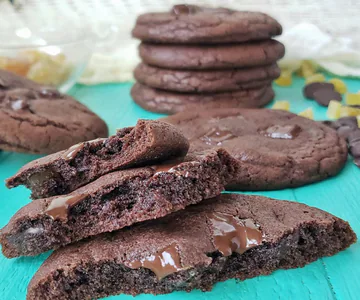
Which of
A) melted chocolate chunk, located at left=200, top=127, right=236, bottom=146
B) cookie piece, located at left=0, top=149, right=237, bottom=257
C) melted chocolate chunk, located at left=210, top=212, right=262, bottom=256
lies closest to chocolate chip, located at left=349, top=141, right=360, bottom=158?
melted chocolate chunk, located at left=200, top=127, right=236, bottom=146

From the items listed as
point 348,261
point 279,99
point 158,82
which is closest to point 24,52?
point 158,82

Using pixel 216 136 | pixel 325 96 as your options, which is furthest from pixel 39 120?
pixel 325 96

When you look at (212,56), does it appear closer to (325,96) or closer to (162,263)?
(325,96)

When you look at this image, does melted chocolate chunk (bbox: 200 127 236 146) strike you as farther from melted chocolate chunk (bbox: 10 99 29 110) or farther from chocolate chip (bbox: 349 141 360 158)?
melted chocolate chunk (bbox: 10 99 29 110)

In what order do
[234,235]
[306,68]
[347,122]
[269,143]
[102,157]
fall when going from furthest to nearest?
[306,68] < [347,122] < [269,143] < [102,157] < [234,235]

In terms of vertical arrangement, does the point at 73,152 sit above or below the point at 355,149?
above

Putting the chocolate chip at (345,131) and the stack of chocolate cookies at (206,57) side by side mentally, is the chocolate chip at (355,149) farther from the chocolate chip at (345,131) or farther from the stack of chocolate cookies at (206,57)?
the stack of chocolate cookies at (206,57)
